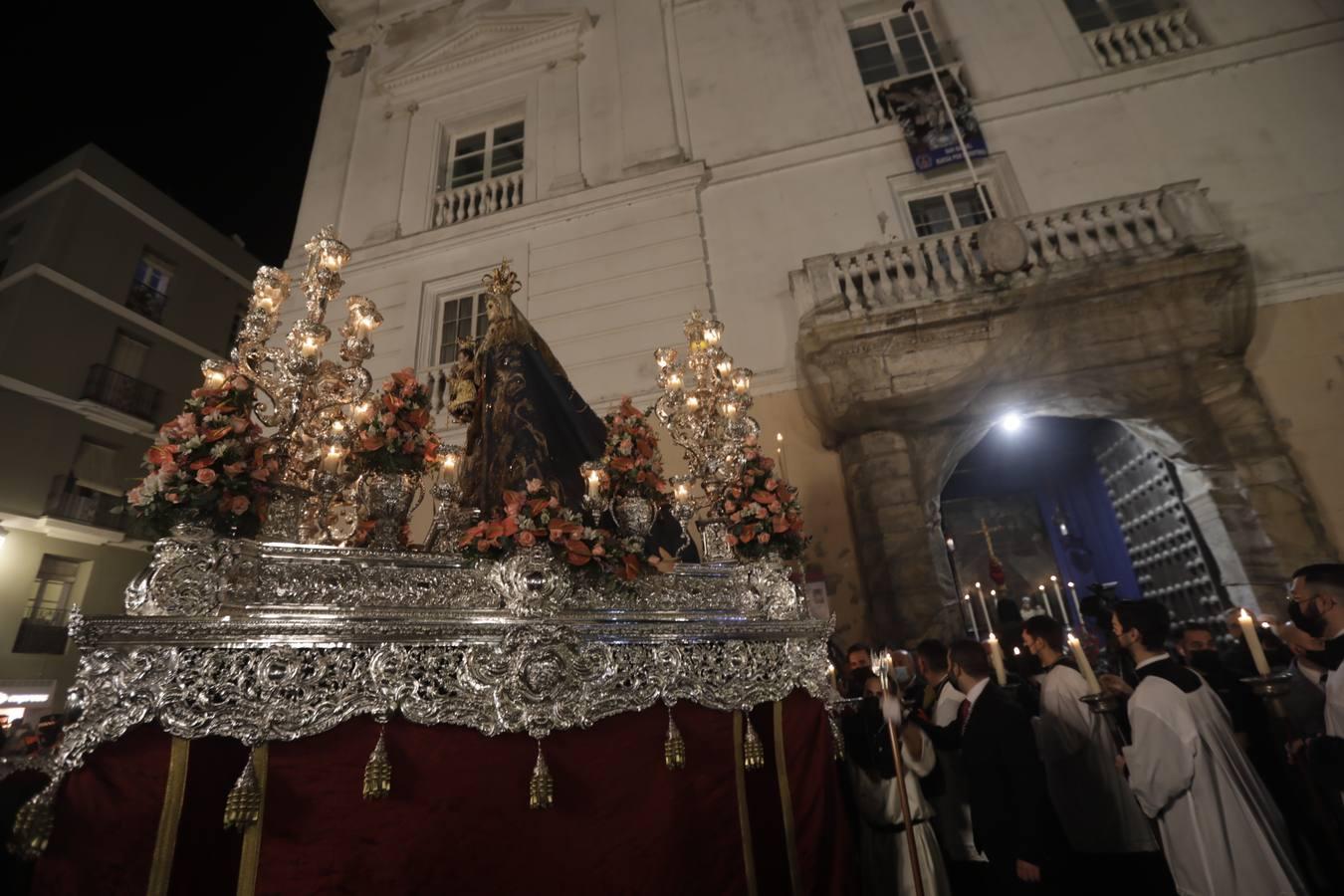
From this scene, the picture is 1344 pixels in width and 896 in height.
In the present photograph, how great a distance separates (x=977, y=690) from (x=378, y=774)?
2636 millimetres

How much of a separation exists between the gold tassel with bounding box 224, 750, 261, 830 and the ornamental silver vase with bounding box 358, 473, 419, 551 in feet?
3.70

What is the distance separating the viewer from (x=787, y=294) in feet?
24.7

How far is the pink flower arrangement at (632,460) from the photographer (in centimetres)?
299

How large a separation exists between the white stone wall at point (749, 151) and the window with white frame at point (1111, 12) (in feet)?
1.63

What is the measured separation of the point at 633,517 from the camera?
9.58 feet

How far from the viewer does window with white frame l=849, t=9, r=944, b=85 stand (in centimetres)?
905

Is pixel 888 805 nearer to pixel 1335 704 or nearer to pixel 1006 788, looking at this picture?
pixel 1006 788

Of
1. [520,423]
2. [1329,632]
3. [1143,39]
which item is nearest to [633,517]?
[520,423]

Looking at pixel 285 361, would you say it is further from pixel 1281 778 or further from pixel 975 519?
pixel 975 519

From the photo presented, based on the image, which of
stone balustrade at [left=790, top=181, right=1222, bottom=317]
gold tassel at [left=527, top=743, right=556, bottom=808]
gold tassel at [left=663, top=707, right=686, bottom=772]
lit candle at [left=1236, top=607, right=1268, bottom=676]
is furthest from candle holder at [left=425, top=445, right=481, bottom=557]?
stone balustrade at [left=790, top=181, right=1222, bottom=317]

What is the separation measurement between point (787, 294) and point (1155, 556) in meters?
5.32

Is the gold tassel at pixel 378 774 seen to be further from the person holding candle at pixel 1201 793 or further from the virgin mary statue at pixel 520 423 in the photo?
the person holding candle at pixel 1201 793

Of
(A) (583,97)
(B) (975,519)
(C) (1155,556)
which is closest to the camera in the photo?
(C) (1155,556)

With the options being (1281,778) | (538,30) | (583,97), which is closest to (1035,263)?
(1281,778)
